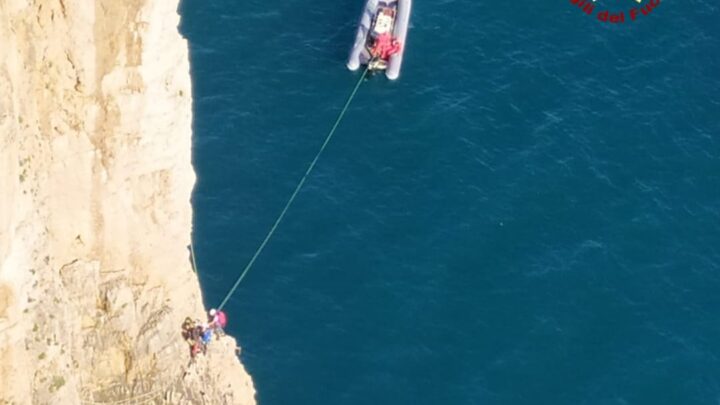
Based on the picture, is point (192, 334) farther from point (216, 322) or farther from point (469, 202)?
point (469, 202)

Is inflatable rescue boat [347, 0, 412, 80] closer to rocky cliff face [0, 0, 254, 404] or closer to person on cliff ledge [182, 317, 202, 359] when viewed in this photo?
person on cliff ledge [182, 317, 202, 359]

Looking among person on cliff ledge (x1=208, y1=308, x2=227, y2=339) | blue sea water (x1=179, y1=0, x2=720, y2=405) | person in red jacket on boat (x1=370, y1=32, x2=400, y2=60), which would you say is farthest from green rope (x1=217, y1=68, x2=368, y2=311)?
person on cliff ledge (x1=208, y1=308, x2=227, y2=339)

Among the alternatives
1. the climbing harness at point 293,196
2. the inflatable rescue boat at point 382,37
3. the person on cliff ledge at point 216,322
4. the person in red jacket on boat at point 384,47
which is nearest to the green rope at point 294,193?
the climbing harness at point 293,196

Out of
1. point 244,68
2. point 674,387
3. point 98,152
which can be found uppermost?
point 98,152

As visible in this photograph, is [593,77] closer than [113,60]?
No

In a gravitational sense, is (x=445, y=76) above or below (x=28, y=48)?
below

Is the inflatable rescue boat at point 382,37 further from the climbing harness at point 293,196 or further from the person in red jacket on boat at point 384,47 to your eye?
the climbing harness at point 293,196

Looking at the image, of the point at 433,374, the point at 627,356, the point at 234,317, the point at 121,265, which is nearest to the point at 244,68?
the point at 234,317

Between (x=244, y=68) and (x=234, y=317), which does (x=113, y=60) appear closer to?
(x=234, y=317)
